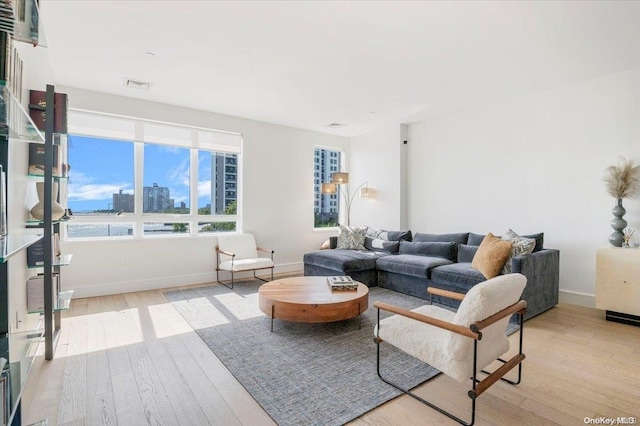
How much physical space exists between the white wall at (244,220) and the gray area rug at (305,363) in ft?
4.12

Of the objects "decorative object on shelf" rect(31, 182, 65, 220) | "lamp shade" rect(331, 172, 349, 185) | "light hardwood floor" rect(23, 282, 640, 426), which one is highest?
"lamp shade" rect(331, 172, 349, 185)

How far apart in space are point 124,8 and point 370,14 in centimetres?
A: 198

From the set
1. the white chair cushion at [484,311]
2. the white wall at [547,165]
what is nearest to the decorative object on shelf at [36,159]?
the white chair cushion at [484,311]

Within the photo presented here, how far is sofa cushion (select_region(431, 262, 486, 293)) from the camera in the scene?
363 cm

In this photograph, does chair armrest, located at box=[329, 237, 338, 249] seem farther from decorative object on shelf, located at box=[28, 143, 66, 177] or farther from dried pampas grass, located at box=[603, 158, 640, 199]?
decorative object on shelf, located at box=[28, 143, 66, 177]

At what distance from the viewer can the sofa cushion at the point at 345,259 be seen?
464 cm

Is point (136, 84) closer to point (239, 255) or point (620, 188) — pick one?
point (239, 255)

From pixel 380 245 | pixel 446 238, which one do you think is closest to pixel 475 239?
pixel 446 238

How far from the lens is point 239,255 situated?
5.21 meters

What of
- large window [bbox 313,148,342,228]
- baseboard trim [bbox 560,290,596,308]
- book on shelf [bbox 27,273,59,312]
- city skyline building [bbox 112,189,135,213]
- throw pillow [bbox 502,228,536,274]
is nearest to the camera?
book on shelf [bbox 27,273,59,312]

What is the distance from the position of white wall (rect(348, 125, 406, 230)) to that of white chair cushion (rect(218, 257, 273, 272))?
8.10 feet

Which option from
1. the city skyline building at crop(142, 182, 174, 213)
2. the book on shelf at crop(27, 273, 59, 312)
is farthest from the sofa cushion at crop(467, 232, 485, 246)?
the book on shelf at crop(27, 273, 59, 312)

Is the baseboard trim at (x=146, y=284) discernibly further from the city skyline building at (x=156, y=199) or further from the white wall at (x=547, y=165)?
the white wall at (x=547, y=165)

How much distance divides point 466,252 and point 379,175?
8.12 ft
